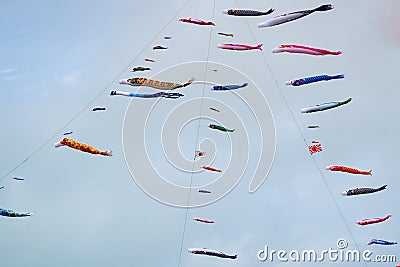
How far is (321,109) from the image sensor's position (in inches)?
1137

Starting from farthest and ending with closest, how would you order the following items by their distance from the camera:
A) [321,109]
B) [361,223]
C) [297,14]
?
[361,223], [321,109], [297,14]

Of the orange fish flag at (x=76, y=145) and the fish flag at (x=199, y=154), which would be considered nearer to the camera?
the orange fish flag at (x=76, y=145)

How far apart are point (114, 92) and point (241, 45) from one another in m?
7.37

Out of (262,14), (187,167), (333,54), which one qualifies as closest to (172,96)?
(187,167)

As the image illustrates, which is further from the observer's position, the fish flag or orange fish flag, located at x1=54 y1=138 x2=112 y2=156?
the fish flag

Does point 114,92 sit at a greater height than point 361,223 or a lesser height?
greater

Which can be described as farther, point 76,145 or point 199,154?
point 199,154

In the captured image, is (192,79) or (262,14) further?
(192,79)

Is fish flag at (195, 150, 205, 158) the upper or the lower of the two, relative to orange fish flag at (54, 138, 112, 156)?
lower

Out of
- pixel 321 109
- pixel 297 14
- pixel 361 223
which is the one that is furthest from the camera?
pixel 361 223

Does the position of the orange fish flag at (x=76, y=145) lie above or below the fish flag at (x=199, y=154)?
above

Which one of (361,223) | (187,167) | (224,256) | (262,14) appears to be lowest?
(224,256)

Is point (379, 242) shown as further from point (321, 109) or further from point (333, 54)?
point (333, 54)

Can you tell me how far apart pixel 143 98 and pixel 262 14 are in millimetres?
8037
